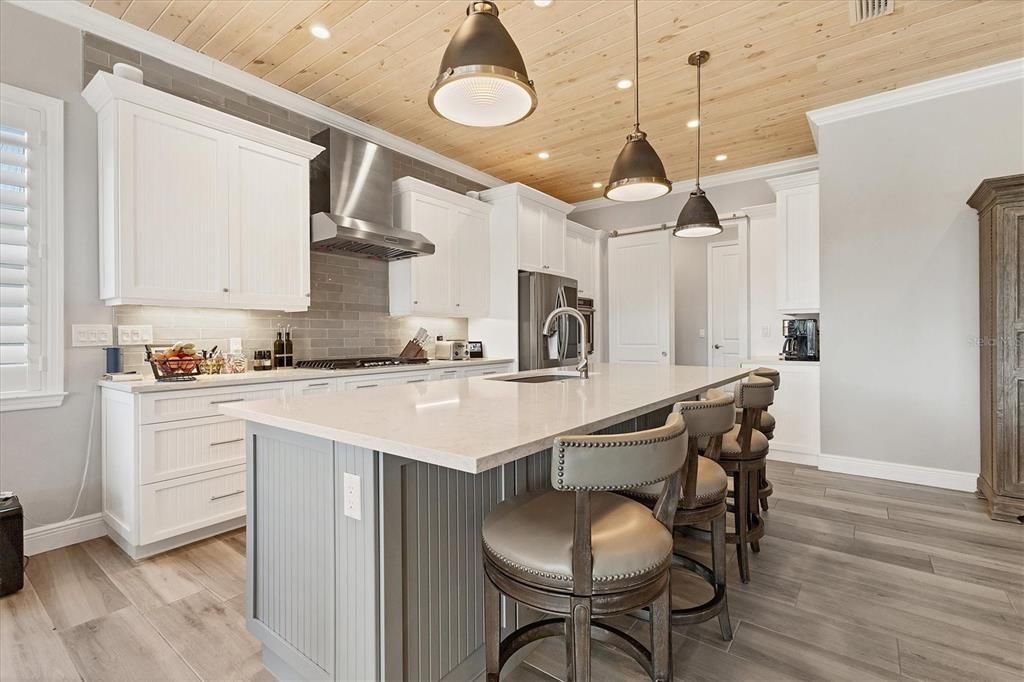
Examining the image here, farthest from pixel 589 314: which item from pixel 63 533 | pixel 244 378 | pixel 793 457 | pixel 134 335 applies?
pixel 63 533

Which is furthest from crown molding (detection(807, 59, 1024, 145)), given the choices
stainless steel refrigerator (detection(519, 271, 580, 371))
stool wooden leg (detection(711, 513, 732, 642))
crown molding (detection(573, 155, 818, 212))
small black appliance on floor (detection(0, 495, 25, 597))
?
small black appliance on floor (detection(0, 495, 25, 597))

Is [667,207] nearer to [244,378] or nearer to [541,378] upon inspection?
[541,378]

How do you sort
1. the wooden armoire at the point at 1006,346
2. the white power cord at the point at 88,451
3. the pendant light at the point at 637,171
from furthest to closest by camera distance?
the wooden armoire at the point at 1006,346
the white power cord at the point at 88,451
the pendant light at the point at 637,171

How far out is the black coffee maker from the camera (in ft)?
15.2

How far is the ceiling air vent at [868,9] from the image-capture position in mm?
2730

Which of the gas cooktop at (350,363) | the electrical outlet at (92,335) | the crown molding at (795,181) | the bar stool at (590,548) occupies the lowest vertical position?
the bar stool at (590,548)

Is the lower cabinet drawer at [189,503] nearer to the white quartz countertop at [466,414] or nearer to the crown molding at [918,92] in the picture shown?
the white quartz countertop at [466,414]

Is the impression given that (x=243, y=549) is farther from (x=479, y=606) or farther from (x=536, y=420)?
(x=536, y=420)

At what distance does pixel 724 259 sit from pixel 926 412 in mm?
3674

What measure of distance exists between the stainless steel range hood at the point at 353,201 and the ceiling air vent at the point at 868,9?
3.12m

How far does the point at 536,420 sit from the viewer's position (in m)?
1.34

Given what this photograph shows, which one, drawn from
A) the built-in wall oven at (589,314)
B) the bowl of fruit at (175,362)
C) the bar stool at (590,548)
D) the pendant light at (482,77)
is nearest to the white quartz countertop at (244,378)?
the bowl of fruit at (175,362)

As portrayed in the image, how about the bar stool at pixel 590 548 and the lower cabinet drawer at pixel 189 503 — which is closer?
the bar stool at pixel 590 548

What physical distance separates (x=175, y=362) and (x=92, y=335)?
540mm
